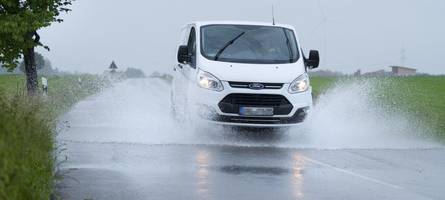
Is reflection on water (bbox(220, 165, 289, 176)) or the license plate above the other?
the license plate

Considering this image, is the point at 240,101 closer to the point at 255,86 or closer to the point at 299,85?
the point at 255,86

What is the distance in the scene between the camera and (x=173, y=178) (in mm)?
9312

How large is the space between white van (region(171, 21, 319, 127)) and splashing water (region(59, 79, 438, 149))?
43 centimetres

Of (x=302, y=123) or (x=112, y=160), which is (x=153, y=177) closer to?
(x=112, y=160)

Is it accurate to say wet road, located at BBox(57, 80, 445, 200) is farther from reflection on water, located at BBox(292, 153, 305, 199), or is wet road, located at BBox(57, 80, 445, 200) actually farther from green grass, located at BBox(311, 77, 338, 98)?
green grass, located at BBox(311, 77, 338, 98)

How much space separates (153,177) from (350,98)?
1236 centimetres

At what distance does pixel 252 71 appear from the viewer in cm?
1369

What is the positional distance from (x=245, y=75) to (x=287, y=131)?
1.80 meters

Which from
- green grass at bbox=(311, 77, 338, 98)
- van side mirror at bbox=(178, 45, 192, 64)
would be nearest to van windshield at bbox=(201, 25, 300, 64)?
van side mirror at bbox=(178, 45, 192, 64)

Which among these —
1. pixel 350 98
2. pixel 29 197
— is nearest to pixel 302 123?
pixel 350 98

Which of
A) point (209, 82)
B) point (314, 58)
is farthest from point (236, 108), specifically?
point (314, 58)

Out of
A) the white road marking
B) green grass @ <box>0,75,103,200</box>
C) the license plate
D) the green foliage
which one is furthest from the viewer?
the green foliage

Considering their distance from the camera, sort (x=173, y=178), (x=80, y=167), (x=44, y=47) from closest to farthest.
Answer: (x=173, y=178)
(x=80, y=167)
(x=44, y=47)

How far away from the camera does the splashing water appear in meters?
14.0
